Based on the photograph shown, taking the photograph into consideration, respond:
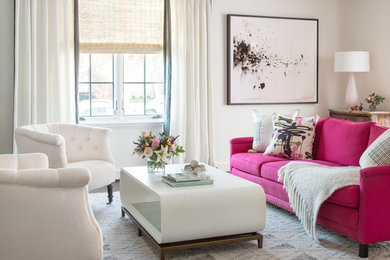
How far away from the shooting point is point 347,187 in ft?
11.0

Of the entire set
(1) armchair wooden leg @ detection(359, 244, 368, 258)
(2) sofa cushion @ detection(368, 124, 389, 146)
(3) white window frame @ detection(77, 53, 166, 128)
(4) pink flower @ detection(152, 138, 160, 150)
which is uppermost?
(3) white window frame @ detection(77, 53, 166, 128)

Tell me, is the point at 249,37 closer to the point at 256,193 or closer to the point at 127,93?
the point at 127,93

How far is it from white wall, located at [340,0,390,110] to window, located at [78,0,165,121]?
271 centimetres

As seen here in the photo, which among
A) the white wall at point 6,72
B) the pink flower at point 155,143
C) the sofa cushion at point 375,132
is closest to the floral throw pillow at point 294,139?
the sofa cushion at point 375,132

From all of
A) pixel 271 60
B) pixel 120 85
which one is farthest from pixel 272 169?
pixel 271 60

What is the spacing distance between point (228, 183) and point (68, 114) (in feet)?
9.19

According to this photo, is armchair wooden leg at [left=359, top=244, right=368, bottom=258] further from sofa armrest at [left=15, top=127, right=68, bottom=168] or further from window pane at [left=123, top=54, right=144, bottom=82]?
window pane at [left=123, top=54, right=144, bottom=82]

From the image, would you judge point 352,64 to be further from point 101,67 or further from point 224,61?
point 101,67

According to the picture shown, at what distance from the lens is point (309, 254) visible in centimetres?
338

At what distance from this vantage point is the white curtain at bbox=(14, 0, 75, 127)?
5422 millimetres

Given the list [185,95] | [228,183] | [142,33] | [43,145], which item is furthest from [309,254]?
[142,33]

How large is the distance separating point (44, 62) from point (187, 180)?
282 cm

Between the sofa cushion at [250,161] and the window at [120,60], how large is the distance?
5.35 ft

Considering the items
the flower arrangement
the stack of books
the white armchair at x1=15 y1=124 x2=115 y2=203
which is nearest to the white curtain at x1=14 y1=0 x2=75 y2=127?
the white armchair at x1=15 y1=124 x2=115 y2=203
